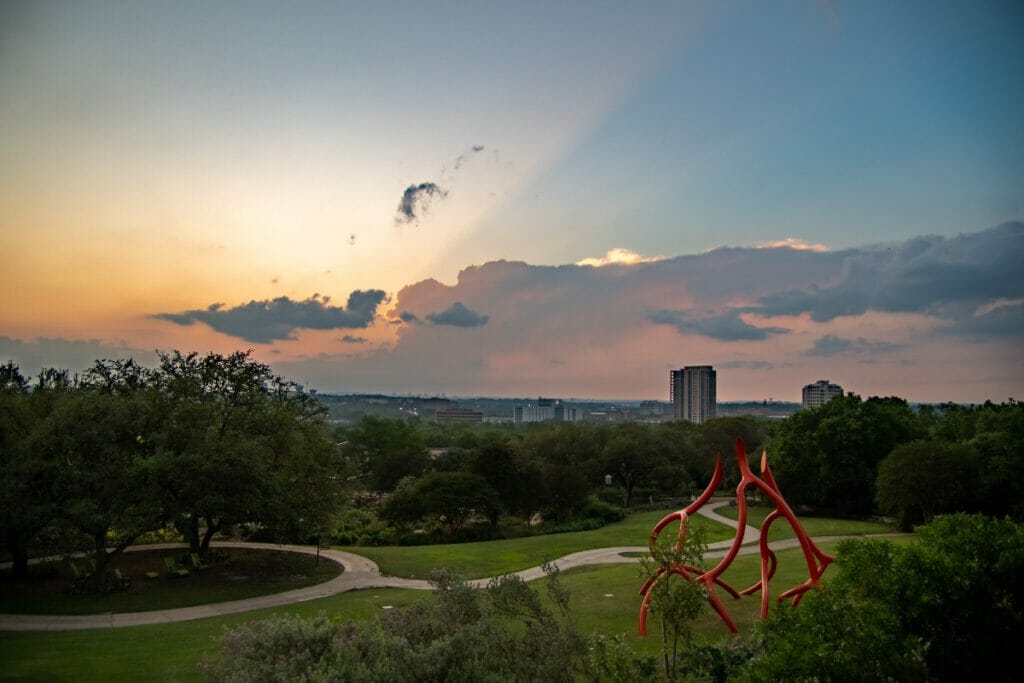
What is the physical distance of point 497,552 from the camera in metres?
32.2

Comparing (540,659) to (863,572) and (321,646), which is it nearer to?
(321,646)

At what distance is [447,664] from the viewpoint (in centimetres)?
796

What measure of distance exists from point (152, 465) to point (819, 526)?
1413 inches

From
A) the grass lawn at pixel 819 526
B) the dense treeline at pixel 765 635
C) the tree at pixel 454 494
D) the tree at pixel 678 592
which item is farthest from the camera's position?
the tree at pixel 454 494

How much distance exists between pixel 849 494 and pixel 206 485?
4216cm

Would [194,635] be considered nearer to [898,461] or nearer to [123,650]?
[123,650]

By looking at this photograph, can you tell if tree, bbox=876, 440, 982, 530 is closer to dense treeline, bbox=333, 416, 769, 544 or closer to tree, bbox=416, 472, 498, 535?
dense treeline, bbox=333, 416, 769, 544

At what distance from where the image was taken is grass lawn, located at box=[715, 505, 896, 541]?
37.2 m

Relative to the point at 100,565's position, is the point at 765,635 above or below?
above

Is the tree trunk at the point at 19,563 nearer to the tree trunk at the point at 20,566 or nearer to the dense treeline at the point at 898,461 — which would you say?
the tree trunk at the point at 20,566

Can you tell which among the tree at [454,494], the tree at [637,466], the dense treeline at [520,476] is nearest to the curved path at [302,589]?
the dense treeline at [520,476]

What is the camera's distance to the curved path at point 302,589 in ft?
66.5

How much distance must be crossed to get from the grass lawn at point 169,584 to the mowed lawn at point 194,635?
282cm

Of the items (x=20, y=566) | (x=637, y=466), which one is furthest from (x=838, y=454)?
(x=20, y=566)
